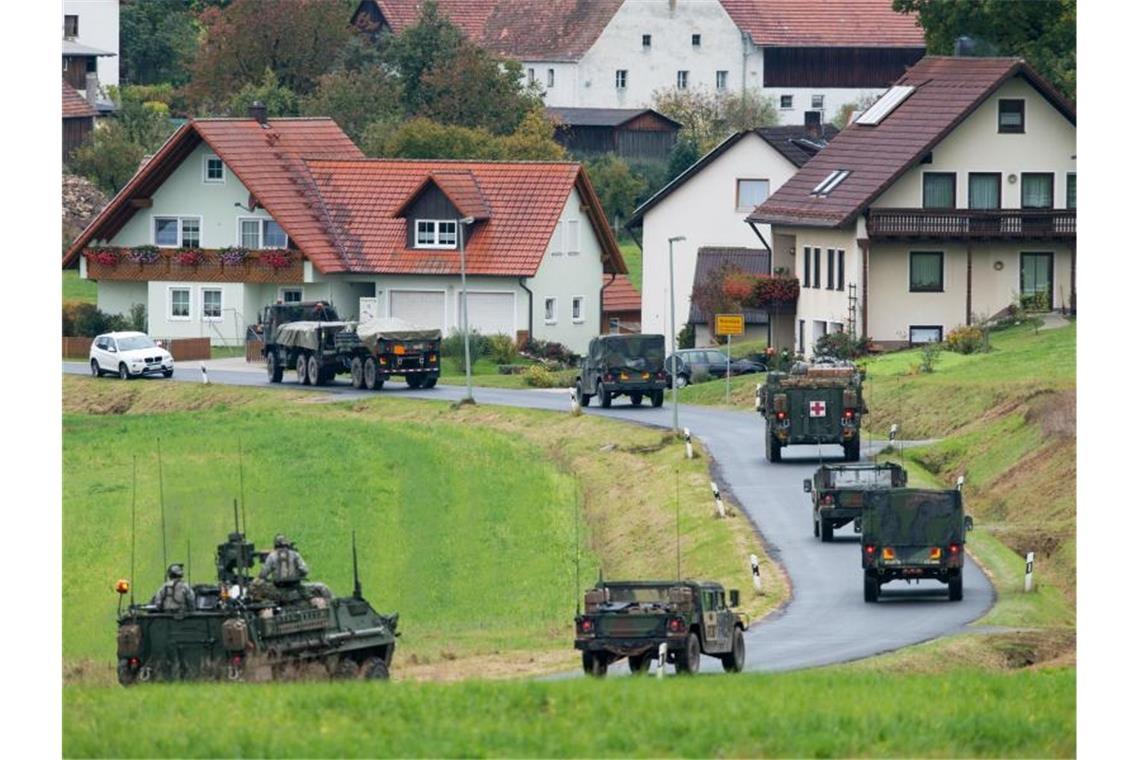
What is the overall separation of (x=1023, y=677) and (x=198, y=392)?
47.0m

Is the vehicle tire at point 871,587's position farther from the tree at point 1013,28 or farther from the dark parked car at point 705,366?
the tree at point 1013,28

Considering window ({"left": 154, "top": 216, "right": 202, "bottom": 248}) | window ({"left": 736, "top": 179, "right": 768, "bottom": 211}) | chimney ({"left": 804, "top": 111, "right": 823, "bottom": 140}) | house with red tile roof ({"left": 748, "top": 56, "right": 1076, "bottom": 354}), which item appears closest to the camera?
house with red tile roof ({"left": 748, "top": 56, "right": 1076, "bottom": 354})

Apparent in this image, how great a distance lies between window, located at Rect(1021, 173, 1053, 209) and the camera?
86.6m

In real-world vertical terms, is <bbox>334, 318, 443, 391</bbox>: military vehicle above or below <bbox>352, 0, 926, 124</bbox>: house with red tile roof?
below

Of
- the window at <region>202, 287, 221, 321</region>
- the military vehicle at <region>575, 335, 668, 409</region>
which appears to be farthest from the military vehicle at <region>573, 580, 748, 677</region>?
the window at <region>202, 287, 221, 321</region>

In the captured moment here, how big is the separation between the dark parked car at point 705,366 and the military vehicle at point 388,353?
707 cm

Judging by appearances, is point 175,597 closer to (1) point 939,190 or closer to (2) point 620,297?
(1) point 939,190

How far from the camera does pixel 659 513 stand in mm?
56406

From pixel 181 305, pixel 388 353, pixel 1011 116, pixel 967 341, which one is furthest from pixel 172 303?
pixel 967 341

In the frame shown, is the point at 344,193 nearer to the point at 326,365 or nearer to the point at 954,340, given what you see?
the point at 326,365

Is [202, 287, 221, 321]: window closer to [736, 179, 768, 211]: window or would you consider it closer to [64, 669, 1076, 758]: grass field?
[736, 179, 768, 211]: window

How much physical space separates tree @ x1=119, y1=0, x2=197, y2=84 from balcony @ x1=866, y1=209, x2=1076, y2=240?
6765 cm

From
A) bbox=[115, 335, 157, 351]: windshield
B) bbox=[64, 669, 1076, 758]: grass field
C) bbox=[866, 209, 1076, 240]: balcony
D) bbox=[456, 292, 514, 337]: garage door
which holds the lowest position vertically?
bbox=[64, 669, 1076, 758]: grass field

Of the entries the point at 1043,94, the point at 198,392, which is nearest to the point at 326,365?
the point at 198,392
